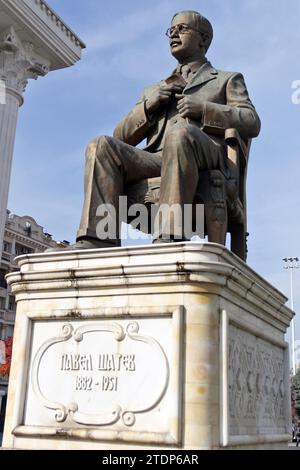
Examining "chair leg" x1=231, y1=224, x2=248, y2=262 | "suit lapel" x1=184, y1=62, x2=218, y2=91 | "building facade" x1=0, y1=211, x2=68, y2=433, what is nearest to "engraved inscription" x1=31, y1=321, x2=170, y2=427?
"chair leg" x1=231, y1=224, x2=248, y2=262

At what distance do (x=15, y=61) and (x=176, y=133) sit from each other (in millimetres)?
11551

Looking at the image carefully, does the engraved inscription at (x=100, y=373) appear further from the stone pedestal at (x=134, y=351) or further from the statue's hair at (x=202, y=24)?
the statue's hair at (x=202, y=24)

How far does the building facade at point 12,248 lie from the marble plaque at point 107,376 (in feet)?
118

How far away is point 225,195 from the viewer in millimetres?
4465

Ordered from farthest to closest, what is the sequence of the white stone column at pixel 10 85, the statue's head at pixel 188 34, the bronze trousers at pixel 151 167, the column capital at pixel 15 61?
the column capital at pixel 15 61, the white stone column at pixel 10 85, the statue's head at pixel 188 34, the bronze trousers at pixel 151 167

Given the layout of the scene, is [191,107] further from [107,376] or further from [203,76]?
[107,376]

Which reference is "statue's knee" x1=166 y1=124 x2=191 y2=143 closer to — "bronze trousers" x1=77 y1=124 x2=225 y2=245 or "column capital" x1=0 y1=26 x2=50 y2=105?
"bronze trousers" x1=77 y1=124 x2=225 y2=245

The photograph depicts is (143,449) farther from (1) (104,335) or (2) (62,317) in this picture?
(2) (62,317)

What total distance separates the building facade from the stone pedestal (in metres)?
35.8

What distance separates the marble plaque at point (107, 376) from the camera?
3.26 meters

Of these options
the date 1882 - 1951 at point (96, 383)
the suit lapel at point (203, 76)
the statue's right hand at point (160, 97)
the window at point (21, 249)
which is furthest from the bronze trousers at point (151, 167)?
the window at point (21, 249)

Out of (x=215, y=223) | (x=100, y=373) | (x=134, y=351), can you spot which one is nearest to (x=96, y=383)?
(x=100, y=373)
